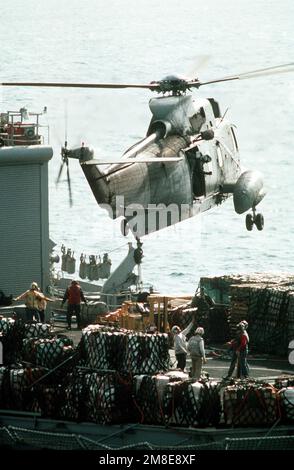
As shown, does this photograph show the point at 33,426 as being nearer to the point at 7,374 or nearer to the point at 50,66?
the point at 7,374

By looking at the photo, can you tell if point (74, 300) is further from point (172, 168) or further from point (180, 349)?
point (172, 168)

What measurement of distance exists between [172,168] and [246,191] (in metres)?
4.97

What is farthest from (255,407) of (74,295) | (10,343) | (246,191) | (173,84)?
(246,191)

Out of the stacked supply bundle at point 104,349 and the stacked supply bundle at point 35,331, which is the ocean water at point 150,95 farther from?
the stacked supply bundle at point 104,349

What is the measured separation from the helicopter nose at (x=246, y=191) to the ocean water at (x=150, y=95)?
420 cm

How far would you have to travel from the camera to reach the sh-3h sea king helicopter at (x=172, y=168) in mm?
39406

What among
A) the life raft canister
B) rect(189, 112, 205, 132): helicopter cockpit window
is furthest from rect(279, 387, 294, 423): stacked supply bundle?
rect(189, 112, 205, 132): helicopter cockpit window

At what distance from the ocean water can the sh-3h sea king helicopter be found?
7.09 ft

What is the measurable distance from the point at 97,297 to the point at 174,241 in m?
48.9

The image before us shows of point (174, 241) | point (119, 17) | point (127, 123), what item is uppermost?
point (119, 17)

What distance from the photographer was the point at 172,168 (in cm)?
4250

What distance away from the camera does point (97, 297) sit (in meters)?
40.0

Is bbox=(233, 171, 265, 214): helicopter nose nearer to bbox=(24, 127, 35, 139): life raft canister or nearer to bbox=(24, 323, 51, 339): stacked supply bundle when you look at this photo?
bbox=(24, 127, 35, 139): life raft canister
